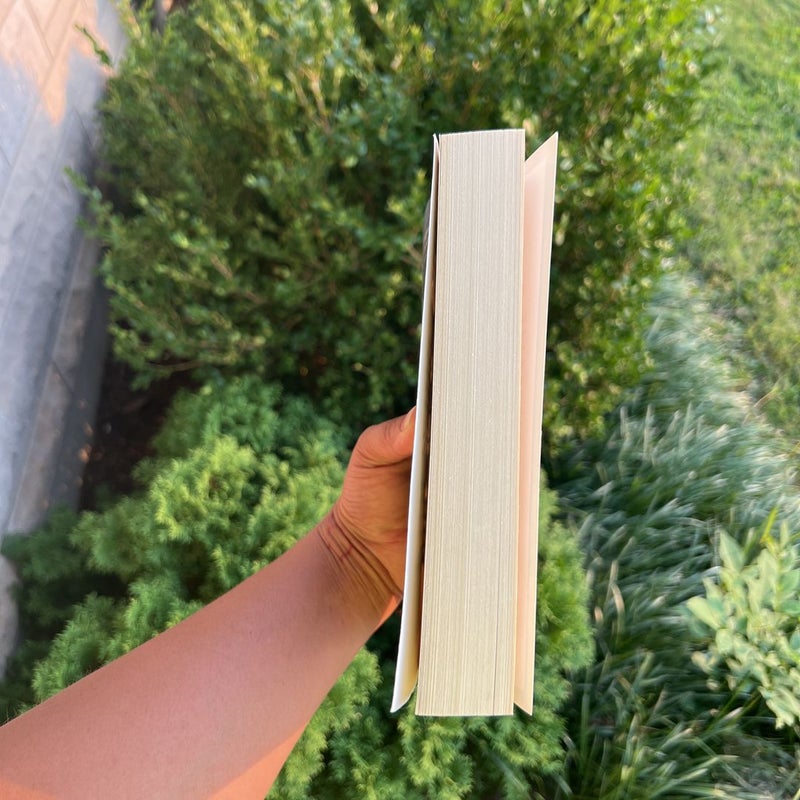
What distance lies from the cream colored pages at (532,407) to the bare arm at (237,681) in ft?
0.85

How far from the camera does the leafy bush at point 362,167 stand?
162 centimetres

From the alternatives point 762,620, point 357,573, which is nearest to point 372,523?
point 357,573

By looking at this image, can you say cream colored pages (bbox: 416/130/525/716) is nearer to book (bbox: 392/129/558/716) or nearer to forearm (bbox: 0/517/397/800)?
book (bbox: 392/129/558/716)

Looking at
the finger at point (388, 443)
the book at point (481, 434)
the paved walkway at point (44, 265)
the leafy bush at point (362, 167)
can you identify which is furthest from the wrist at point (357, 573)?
the paved walkway at point (44, 265)

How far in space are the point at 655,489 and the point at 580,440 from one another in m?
0.32

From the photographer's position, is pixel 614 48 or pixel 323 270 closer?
pixel 614 48

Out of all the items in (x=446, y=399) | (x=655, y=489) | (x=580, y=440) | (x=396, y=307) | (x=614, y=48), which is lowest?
(x=446, y=399)

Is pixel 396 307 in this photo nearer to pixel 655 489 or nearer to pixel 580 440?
pixel 580 440

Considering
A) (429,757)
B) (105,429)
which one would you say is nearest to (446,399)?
(429,757)

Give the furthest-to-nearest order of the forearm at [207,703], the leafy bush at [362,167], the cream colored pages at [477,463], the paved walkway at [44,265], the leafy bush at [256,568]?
the paved walkway at [44,265], the leafy bush at [362,167], the leafy bush at [256,568], the forearm at [207,703], the cream colored pages at [477,463]

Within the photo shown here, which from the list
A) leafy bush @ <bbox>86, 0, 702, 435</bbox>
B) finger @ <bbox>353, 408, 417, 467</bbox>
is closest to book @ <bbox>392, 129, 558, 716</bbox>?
finger @ <bbox>353, 408, 417, 467</bbox>

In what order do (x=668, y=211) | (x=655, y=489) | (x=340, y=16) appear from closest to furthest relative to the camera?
(x=340, y=16) < (x=668, y=211) < (x=655, y=489)

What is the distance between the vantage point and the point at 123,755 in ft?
2.90

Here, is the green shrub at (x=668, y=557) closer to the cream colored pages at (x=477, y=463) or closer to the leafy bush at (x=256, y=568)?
the leafy bush at (x=256, y=568)
